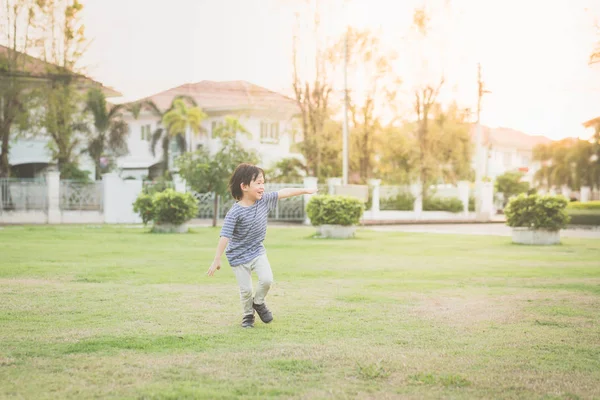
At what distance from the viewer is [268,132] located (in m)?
46.4

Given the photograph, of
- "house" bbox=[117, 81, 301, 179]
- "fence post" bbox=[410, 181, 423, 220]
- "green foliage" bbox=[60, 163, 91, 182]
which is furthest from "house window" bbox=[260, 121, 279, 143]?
"green foliage" bbox=[60, 163, 91, 182]

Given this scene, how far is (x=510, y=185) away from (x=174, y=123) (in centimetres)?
2383

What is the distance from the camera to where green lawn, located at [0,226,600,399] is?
4301 mm

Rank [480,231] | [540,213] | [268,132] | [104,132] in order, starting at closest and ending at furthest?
[540,213] → [480,231] → [104,132] → [268,132]

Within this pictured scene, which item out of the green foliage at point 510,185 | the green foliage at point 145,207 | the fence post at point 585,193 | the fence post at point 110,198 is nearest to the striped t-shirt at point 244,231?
the green foliage at point 145,207

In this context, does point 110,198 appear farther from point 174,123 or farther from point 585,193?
point 585,193

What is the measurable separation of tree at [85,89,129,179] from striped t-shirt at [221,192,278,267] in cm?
3137

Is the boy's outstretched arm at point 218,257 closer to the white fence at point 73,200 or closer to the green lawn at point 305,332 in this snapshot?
the green lawn at point 305,332

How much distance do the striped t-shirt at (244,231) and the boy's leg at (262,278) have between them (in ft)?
0.24

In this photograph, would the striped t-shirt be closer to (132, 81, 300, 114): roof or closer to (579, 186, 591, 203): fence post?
(132, 81, 300, 114): roof

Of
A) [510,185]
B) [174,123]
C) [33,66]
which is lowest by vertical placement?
[510,185]

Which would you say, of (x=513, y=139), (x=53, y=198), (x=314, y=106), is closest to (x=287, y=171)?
(x=314, y=106)

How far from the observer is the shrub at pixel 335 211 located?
779 inches

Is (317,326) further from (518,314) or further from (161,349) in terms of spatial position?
(518,314)
